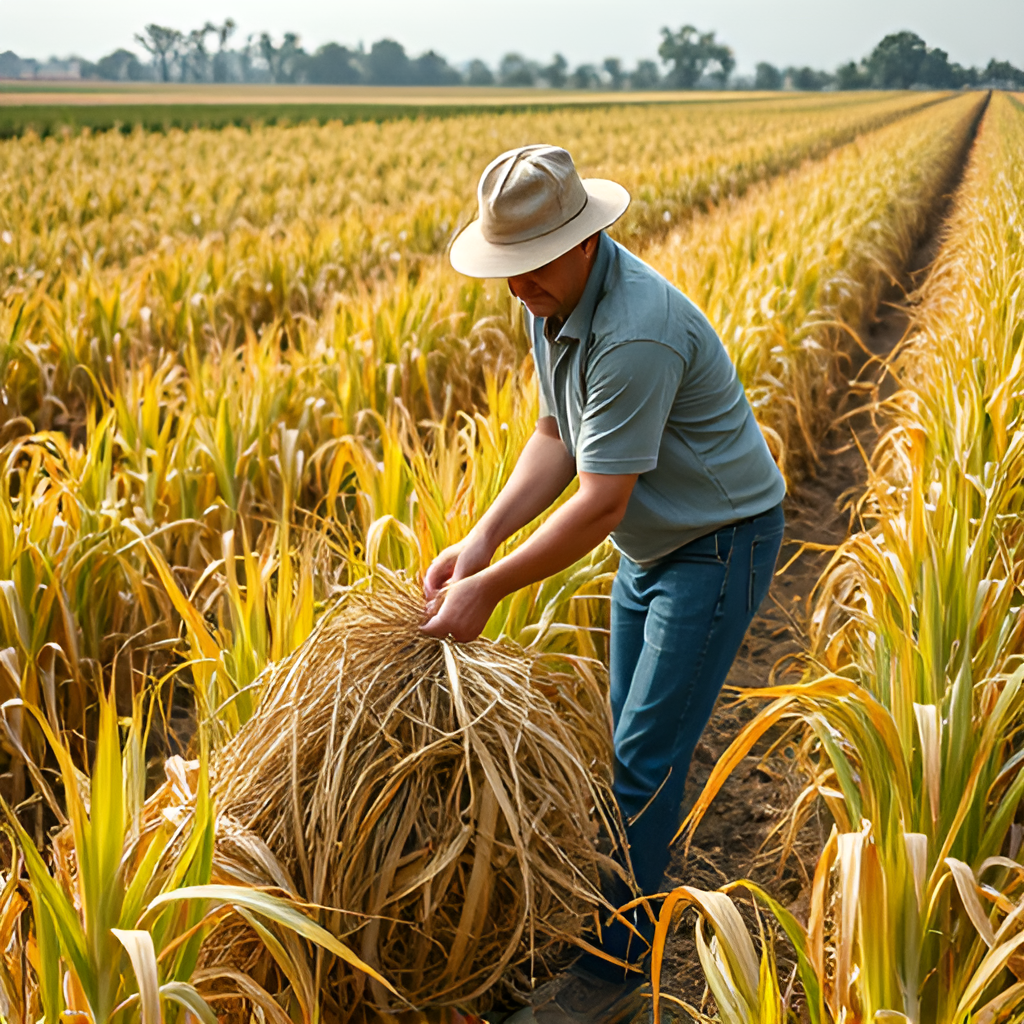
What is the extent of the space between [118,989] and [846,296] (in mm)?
5745

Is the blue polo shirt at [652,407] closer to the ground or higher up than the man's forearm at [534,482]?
higher up

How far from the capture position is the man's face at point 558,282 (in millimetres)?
1380

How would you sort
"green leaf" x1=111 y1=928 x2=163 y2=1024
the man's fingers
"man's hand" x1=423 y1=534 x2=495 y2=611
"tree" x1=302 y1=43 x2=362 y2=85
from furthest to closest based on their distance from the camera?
"tree" x1=302 y1=43 x2=362 y2=85
"man's hand" x1=423 y1=534 x2=495 y2=611
the man's fingers
"green leaf" x1=111 y1=928 x2=163 y2=1024

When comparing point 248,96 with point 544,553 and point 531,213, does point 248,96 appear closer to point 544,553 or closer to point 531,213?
point 531,213

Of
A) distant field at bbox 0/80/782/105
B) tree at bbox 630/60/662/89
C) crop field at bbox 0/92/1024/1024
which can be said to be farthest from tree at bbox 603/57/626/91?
crop field at bbox 0/92/1024/1024

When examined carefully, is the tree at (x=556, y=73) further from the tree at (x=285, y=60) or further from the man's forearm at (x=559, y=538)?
the man's forearm at (x=559, y=538)

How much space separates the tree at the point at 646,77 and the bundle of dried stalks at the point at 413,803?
105 m

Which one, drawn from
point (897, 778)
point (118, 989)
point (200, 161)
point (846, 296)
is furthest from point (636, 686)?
point (200, 161)

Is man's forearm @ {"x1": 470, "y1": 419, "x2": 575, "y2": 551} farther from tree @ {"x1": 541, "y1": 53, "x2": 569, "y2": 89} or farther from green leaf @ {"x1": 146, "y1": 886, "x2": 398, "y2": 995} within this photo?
tree @ {"x1": 541, "y1": 53, "x2": 569, "y2": 89}

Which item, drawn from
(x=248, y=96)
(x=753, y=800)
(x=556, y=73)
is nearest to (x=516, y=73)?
(x=556, y=73)

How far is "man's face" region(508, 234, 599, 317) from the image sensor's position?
4.53 ft

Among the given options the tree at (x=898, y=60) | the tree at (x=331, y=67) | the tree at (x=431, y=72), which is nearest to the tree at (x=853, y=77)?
the tree at (x=898, y=60)

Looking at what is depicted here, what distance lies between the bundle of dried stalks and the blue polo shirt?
14.2 inches

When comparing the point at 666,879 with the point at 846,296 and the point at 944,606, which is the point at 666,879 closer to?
the point at 944,606
